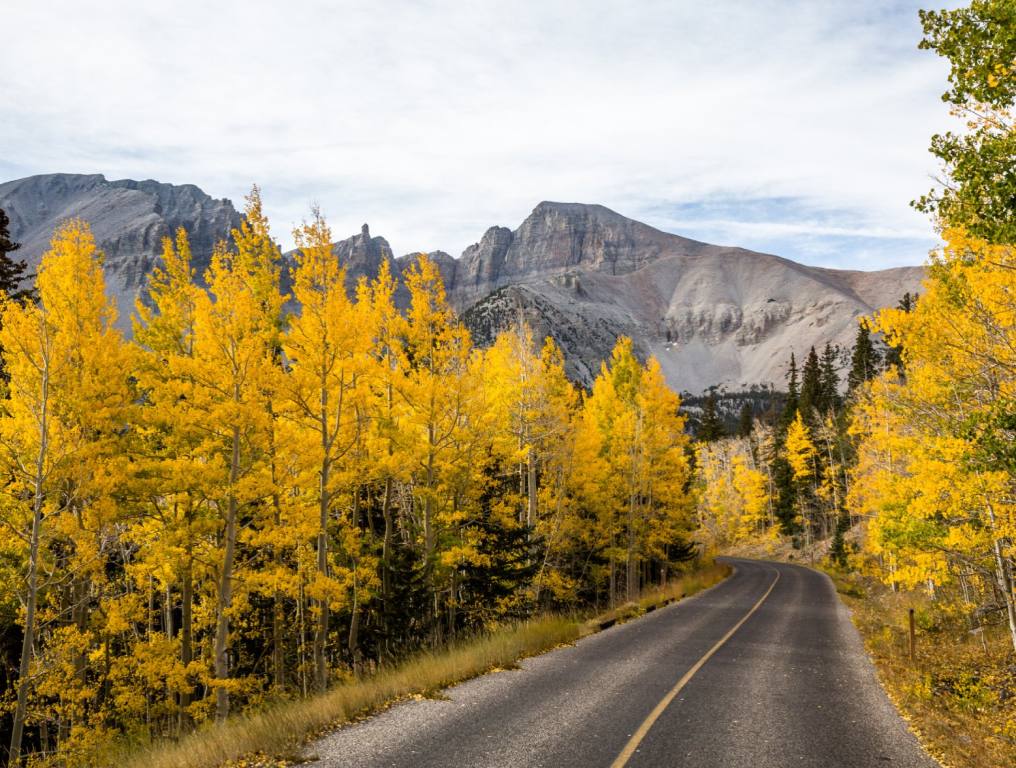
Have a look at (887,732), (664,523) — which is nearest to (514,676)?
(887,732)

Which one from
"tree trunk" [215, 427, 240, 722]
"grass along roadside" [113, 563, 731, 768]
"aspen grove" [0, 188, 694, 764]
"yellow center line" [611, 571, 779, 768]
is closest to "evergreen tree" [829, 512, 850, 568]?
"yellow center line" [611, 571, 779, 768]

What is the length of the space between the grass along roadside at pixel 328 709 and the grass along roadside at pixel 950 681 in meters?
7.39

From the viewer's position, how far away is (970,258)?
12.4m

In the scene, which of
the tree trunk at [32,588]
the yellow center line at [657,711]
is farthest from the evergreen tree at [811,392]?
the tree trunk at [32,588]

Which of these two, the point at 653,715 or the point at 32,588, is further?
the point at 32,588

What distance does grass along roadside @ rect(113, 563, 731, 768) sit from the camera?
26.3ft

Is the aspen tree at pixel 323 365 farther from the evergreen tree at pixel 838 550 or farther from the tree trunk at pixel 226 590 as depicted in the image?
→ the evergreen tree at pixel 838 550

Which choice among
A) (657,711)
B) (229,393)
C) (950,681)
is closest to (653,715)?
(657,711)

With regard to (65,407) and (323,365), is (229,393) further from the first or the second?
(65,407)

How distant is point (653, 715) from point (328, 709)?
493 centimetres

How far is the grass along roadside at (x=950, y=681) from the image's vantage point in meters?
8.78

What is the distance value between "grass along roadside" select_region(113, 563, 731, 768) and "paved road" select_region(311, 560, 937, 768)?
16.4 inches

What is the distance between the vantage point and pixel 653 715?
9375 mm

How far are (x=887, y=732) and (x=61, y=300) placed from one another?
19452mm
